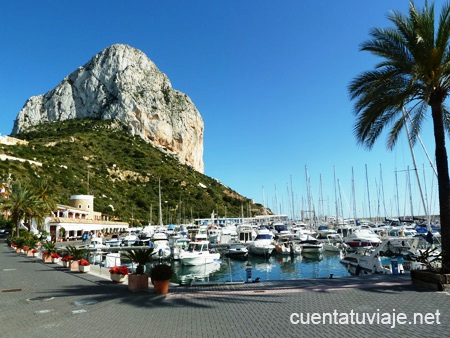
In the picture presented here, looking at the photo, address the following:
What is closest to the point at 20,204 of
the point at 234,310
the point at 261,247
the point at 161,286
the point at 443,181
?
the point at 261,247

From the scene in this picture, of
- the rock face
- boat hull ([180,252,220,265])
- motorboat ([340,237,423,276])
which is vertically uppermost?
the rock face

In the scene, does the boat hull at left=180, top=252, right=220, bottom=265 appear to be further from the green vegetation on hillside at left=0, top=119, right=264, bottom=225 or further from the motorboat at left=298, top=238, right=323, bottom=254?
the green vegetation on hillside at left=0, top=119, right=264, bottom=225

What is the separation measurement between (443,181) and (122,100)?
13515 centimetres

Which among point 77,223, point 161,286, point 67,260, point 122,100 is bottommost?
point 67,260

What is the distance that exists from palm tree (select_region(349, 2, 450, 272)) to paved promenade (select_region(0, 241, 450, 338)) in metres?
3.69

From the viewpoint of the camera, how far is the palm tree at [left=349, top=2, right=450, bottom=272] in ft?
42.1

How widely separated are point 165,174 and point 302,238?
255 ft

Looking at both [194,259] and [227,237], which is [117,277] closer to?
[194,259]

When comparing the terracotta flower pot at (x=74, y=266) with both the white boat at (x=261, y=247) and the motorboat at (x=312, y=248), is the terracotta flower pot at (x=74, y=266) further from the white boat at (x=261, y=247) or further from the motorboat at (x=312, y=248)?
the motorboat at (x=312, y=248)

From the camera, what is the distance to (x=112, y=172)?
103m

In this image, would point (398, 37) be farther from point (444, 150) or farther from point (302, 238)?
point (302, 238)

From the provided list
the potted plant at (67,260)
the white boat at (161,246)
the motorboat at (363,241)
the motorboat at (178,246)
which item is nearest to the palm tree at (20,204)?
the white boat at (161,246)

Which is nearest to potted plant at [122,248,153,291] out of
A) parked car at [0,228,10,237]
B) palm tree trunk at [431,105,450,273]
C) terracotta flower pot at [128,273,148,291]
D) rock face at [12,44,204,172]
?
terracotta flower pot at [128,273,148,291]

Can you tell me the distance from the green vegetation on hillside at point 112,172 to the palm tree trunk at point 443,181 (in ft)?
228
